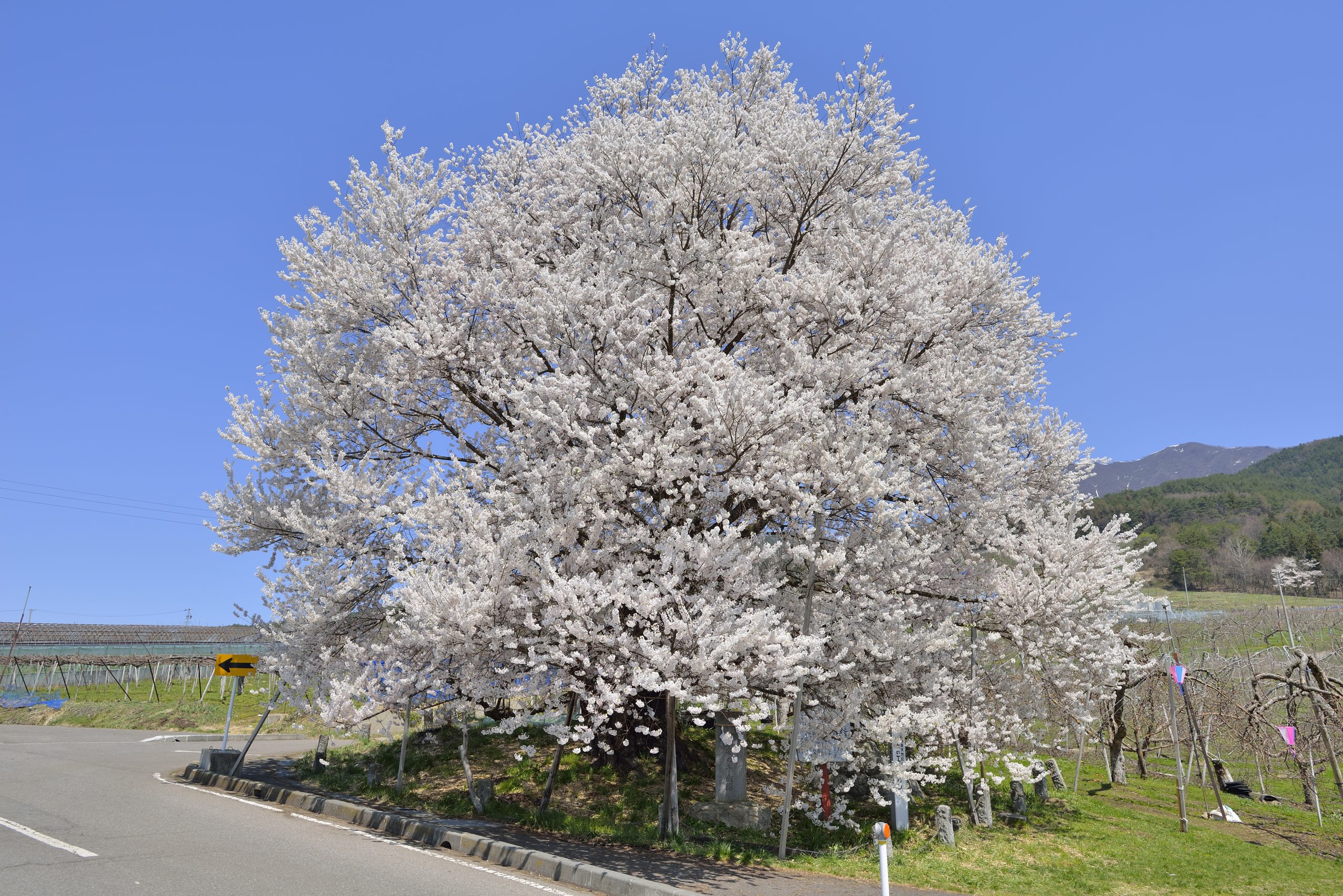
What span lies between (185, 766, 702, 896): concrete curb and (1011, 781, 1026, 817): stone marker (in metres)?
9.29

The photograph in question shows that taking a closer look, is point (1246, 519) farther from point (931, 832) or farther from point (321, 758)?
point (321, 758)

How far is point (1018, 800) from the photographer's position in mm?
15023

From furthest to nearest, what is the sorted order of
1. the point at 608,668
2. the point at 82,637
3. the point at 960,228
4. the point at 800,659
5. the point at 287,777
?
the point at 82,637 → the point at 960,228 → the point at 287,777 → the point at 800,659 → the point at 608,668

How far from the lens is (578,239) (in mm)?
15414

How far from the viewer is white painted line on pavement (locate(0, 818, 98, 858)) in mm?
9250

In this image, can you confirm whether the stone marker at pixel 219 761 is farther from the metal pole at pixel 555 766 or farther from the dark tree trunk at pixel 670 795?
the dark tree trunk at pixel 670 795

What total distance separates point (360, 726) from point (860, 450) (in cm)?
2069

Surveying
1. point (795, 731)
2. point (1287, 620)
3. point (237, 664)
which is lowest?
point (795, 731)

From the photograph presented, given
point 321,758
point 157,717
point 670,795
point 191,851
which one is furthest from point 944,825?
point 157,717

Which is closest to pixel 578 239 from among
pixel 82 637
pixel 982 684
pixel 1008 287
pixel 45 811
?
pixel 1008 287

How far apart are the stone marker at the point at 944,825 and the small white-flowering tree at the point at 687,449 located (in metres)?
0.97

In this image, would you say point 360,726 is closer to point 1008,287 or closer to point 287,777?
point 287,777

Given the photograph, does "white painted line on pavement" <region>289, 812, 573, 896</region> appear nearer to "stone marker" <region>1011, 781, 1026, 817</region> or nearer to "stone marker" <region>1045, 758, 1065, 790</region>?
"stone marker" <region>1011, 781, 1026, 817</region>

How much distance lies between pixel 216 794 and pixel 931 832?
519 inches
